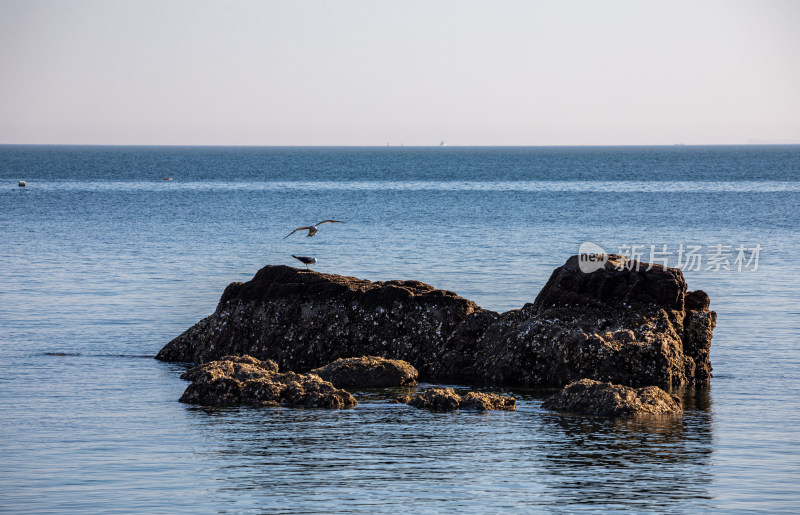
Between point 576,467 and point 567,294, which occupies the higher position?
point 567,294

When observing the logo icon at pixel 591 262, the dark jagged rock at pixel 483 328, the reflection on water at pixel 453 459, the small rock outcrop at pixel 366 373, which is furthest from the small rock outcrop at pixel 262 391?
the logo icon at pixel 591 262

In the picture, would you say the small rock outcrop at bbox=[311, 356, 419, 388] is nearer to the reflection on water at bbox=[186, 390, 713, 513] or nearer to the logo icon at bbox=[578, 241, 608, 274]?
the reflection on water at bbox=[186, 390, 713, 513]

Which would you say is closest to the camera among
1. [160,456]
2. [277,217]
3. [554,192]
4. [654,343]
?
[160,456]

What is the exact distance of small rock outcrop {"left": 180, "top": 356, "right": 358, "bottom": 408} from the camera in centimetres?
1977

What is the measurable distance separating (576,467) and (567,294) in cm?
780

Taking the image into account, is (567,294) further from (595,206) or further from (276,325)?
(595,206)

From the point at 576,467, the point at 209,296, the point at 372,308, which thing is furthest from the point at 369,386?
the point at 209,296

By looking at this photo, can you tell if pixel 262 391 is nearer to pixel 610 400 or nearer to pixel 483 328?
pixel 483 328

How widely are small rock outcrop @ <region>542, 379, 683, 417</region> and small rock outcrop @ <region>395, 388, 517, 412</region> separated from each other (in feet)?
2.73

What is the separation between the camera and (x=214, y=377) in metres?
20.4

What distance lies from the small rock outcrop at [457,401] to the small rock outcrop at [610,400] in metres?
0.83

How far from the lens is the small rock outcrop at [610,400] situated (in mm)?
18969

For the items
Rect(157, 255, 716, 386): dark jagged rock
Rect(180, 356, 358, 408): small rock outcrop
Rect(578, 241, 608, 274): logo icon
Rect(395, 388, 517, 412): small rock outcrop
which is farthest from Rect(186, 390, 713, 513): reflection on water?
Rect(578, 241, 608, 274): logo icon

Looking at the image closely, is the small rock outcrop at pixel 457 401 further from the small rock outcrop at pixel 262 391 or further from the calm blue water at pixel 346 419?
the small rock outcrop at pixel 262 391
